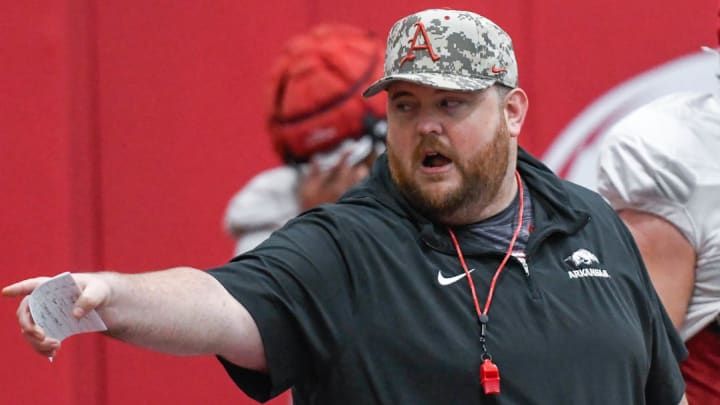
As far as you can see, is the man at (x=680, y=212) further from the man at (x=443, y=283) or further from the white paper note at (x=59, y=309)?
the white paper note at (x=59, y=309)

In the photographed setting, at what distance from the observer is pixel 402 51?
2.33 meters

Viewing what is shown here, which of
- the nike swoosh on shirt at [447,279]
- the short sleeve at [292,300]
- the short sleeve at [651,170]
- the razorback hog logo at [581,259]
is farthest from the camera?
the short sleeve at [651,170]

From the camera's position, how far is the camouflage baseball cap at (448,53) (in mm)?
2299

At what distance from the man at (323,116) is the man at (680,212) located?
47 cm

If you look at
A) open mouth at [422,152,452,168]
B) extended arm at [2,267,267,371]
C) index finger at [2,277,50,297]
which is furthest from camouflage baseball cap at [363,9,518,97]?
index finger at [2,277,50,297]

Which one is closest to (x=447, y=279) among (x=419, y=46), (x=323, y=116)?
(x=419, y=46)

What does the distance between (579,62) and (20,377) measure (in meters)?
1.48

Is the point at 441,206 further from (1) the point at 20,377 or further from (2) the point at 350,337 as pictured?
(1) the point at 20,377

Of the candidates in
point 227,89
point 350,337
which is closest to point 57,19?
point 227,89

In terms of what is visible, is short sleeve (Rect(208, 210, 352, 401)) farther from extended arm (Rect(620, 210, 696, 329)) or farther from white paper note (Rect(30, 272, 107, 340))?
extended arm (Rect(620, 210, 696, 329))

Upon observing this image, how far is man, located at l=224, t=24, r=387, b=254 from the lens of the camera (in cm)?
298

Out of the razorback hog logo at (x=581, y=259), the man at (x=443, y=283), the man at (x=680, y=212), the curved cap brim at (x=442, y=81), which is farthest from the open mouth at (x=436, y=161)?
the man at (x=680, y=212)

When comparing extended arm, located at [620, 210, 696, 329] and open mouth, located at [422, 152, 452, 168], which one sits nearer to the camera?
open mouth, located at [422, 152, 452, 168]

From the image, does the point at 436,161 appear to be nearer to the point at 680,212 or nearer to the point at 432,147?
the point at 432,147
